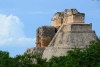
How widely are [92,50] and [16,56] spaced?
21.3 feet

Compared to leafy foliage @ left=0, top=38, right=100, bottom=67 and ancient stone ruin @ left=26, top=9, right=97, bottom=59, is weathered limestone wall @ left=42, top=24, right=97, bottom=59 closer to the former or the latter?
ancient stone ruin @ left=26, top=9, right=97, bottom=59

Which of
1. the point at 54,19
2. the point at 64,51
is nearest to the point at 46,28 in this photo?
the point at 54,19

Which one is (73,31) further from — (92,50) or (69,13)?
(92,50)

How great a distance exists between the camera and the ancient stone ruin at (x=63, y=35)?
48.2 metres

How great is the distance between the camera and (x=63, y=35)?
161ft

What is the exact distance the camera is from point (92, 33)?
4897 centimetres

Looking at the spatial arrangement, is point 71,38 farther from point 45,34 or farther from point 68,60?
point 68,60

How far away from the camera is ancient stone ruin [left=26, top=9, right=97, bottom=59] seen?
158 feet

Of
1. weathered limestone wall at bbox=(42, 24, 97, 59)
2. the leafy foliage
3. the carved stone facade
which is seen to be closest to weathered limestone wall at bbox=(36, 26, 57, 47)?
the carved stone facade

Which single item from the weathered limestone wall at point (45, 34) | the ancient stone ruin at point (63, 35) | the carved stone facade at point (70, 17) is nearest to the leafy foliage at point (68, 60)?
the ancient stone ruin at point (63, 35)

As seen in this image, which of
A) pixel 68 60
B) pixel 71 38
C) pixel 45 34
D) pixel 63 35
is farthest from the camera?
pixel 45 34

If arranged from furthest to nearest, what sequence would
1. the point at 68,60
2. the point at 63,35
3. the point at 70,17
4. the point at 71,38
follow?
the point at 70,17
the point at 63,35
the point at 71,38
the point at 68,60

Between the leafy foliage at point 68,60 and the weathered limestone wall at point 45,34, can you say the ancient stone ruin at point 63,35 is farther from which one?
the leafy foliage at point 68,60

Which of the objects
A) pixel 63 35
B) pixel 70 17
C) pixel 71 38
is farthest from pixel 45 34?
pixel 71 38
